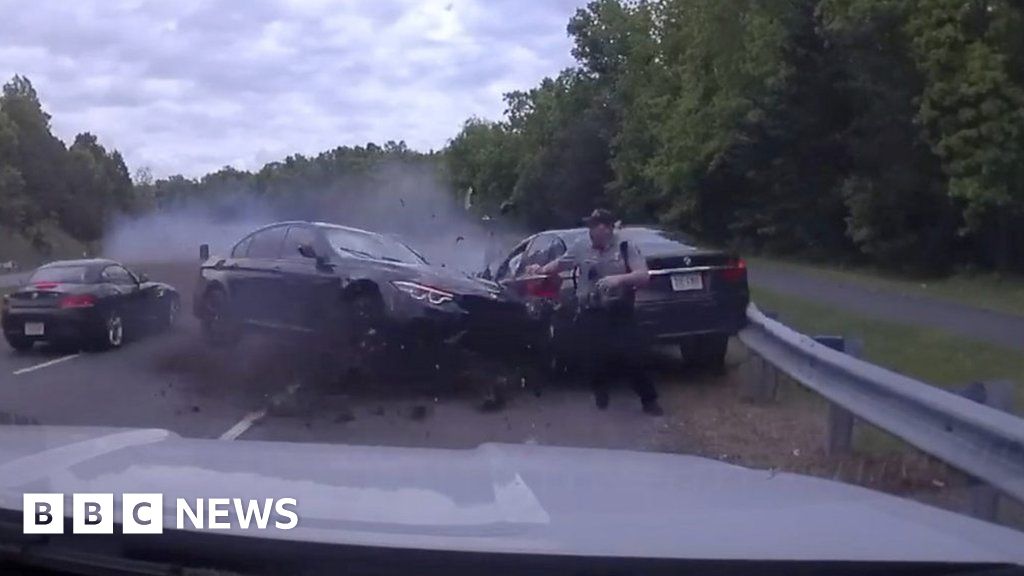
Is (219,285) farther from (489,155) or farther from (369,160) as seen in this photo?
(489,155)

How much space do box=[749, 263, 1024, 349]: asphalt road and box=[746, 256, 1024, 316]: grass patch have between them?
0.61 meters

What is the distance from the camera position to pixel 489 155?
42344 mm

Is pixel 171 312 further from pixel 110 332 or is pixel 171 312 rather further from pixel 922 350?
pixel 922 350

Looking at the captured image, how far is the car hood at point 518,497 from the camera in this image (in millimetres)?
3189

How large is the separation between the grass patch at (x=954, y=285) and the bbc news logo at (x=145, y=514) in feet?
76.4

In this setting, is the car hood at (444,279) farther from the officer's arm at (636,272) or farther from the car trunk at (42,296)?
the car trunk at (42,296)

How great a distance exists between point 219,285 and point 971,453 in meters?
11.4

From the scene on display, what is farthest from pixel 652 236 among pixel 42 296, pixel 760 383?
pixel 42 296

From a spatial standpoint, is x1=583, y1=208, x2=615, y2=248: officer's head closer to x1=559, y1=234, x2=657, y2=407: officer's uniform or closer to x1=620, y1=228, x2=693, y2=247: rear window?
x1=559, y1=234, x2=657, y2=407: officer's uniform

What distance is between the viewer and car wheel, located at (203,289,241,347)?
16.7m

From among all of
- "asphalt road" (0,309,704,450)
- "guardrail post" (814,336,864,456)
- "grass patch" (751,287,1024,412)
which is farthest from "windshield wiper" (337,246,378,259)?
"guardrail post" (814,336,864,456)

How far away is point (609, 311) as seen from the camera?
13492 millimetres

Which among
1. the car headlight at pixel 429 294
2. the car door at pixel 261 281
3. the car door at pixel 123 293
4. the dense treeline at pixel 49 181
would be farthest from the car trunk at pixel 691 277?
the dense treeline at pixel 49 181

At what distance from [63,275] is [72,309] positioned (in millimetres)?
1114
